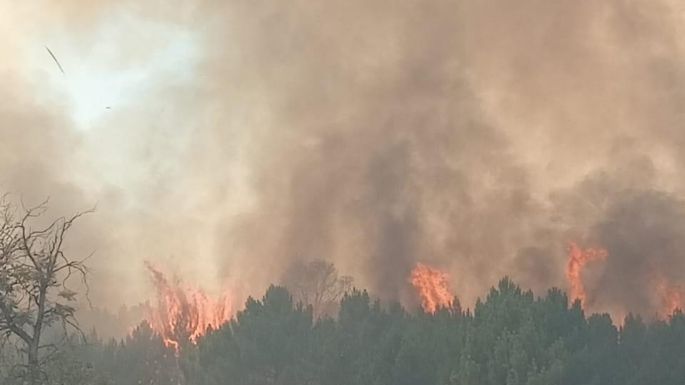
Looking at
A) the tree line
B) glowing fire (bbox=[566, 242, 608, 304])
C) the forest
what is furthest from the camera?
glowing fire (bbox=[566, 242, 608, 304])

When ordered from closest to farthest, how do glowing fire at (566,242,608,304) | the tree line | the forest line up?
the tree line
the forest
glowing fire at (566,242,608,304)

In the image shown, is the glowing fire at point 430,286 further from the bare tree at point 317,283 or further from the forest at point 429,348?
the forest at point 429,348

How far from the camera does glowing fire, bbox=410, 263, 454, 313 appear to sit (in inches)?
3716

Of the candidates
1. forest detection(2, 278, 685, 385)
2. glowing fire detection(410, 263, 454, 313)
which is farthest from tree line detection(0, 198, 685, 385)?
glowing fire detection(410, 263, 454, 313)

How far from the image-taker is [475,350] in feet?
151

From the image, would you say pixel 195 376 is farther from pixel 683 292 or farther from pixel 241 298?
pixel 683 292

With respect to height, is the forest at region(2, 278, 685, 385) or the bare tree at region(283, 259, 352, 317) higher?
the bare tree at region(283, 259, 352, 317)

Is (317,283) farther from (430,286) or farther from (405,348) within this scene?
(405,348)

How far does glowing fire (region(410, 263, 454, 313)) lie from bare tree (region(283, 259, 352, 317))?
11.3m

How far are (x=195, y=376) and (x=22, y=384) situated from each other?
46.1m

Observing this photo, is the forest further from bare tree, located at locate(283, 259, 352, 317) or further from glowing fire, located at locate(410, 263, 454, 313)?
bare tree, located at locate(283, 259, 352, 317)

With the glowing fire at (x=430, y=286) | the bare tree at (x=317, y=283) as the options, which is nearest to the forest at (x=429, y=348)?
the glowing fire at (x=430, y=286)

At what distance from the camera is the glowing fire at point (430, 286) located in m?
94.4

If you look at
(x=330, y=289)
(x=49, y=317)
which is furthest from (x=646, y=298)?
(x=49, y=317)
